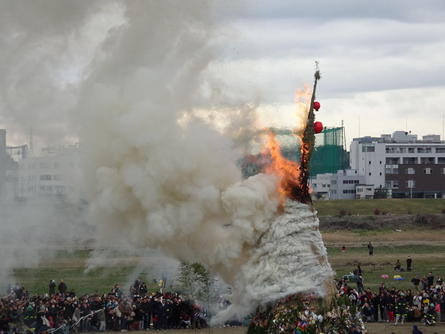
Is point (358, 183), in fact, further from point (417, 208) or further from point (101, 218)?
point (101, 218)

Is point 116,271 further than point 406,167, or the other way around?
point 406,167

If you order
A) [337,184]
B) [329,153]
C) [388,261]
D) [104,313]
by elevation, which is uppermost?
[329,153]

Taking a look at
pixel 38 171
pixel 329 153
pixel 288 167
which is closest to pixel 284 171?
pixel 288 167

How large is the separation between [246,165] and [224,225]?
2993mm

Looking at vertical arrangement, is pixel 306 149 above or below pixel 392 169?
below

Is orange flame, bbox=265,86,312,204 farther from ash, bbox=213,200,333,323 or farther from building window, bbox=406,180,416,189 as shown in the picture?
building window, bbox=406,180,416,189

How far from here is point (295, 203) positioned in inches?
1368

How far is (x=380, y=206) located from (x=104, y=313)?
220ft

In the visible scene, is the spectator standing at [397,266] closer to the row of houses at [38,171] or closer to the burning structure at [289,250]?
the row of houses at [38,171]

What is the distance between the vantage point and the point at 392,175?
13875 cm

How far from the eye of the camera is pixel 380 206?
341ft

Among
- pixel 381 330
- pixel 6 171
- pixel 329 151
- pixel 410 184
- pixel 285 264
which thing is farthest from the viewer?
pixel 329 151

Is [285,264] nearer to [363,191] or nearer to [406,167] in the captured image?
[363,191]

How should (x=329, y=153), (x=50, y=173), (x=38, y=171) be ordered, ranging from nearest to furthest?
1. (x=50, y=173)
2. (x=38, y=171)
3. (x=329, y=153)
